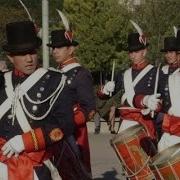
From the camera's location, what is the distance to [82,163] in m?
8.15

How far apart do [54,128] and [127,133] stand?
3088 millimetres

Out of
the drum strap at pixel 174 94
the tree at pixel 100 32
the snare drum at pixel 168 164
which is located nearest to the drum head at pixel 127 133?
the drum strap at pixel 174 94

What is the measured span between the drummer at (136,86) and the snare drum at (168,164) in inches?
67.7

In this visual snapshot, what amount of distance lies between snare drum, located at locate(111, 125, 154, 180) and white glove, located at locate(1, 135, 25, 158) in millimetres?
3136

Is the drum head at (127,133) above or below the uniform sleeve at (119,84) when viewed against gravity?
below

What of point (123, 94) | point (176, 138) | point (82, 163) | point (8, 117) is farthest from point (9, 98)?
point (123, 94)

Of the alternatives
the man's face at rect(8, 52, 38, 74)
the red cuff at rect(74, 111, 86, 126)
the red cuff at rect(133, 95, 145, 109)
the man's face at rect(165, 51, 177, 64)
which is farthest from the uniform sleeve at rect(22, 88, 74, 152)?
the man's face at rect(165, 51, 177, 64)

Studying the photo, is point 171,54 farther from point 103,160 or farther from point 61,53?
point 61,53

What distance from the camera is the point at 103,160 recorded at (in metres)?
13.0

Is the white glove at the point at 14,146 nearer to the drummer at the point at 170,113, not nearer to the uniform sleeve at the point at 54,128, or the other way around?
the uniform sleeve at the point at 54,128

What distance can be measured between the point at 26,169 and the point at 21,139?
0.82ft

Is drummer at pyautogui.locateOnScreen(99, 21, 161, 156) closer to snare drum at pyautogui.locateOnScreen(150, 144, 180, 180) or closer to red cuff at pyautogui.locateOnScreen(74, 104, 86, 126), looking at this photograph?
red cuff at pyautogui.locateOnScreen(74, 104, 86, 126)

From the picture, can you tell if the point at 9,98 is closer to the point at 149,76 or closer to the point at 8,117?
→ the point at 8,117

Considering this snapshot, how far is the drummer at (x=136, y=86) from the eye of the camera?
8.55 meters
